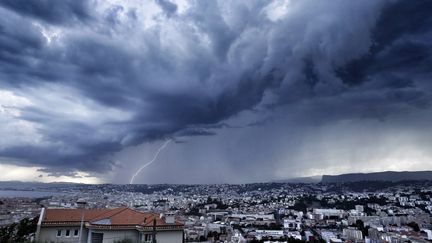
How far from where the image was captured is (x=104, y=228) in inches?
941

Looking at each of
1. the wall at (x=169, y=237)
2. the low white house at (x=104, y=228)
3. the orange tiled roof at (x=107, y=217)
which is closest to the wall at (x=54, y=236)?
the low white house at (x=104, y=228)

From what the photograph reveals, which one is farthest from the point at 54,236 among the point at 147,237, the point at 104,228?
the point at 147,237

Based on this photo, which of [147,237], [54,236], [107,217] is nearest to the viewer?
[147,237]

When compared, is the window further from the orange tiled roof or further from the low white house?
the orange tiled roof

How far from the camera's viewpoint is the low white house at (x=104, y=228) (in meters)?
24.0

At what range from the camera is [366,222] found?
134m

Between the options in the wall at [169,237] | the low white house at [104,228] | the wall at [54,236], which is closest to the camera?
the low white house at [104,228]

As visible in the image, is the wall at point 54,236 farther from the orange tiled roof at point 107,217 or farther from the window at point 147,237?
the window at point 147,237

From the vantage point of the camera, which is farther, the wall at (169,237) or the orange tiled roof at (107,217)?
the wall at (169,237)

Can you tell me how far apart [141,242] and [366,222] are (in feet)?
431

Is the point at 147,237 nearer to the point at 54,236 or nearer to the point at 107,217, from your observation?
the point at 107,217

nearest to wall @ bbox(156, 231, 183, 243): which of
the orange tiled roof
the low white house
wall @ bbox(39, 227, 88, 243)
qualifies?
the low white house

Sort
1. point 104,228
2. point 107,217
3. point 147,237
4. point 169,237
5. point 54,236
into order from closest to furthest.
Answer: point 104,228
point 147,237
point 54,236
point 107,217
point 169,237

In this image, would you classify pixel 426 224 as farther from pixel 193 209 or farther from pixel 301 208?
pixel 193 209
